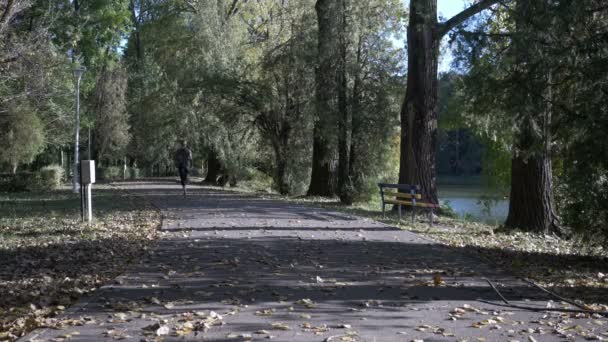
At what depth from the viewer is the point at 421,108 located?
18375 millimetres

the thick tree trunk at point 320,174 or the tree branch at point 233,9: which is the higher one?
the tree branch at point 233,9

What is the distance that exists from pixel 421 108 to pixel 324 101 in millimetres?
6164

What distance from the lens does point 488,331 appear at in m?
5.71

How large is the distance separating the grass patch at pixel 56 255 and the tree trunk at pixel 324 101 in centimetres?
821

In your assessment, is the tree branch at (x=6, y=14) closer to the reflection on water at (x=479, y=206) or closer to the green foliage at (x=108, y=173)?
the reflection on water at (x=479, y=206)

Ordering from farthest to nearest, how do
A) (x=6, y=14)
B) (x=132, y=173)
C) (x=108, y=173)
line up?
(x=132, y=173) < (x=108, y=173) < (x=6, y=14)

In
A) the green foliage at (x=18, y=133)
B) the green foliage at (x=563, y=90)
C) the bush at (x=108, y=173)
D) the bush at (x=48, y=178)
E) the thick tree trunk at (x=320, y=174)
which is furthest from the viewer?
the bush at (x=108, y=173)

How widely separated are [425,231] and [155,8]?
34054 millimetres

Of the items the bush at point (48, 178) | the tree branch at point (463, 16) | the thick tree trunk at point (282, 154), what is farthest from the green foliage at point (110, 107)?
the tree branch at point (463, 16)

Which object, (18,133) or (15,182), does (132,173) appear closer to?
(15,182)

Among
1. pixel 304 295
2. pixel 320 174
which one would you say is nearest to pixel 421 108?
pixel 320 174

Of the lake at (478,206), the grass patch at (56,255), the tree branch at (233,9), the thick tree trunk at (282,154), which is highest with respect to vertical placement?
the tree branch at (233,9)

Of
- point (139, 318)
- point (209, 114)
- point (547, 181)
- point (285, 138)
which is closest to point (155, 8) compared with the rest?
point (209, 114)

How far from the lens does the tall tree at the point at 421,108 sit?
59.4 feet
